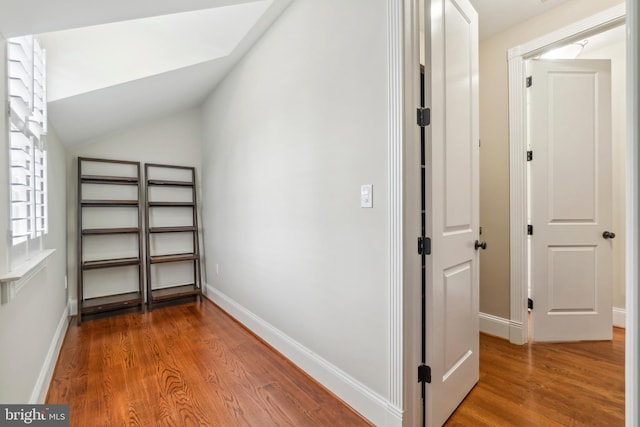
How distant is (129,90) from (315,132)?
1.72m

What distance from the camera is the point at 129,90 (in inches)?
96.0

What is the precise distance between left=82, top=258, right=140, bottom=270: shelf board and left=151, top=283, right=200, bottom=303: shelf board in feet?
1.59

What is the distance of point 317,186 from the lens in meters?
1.88

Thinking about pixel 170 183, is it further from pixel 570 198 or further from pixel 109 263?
pixel 570 198

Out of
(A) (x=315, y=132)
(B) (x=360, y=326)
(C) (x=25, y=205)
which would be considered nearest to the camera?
(C) (x=25, y=205)

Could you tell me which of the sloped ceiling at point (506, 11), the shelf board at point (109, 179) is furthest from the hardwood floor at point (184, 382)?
the sloped ceiling at point (506, 11)

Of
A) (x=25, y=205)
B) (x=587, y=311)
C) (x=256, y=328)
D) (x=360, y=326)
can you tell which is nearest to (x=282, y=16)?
(x=25, y=205)

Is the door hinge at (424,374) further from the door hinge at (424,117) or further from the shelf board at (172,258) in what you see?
the shelf board at (172,258)

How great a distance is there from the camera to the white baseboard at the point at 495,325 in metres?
2.46

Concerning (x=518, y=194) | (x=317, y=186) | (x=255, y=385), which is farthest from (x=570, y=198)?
(x=255, y=385)

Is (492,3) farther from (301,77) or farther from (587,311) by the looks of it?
(587,311)

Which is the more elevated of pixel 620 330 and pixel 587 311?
pixel 587 311

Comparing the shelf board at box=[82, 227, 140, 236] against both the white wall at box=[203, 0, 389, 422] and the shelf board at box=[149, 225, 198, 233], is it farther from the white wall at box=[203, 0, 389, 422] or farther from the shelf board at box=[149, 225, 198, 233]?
the white wall at box=[203, 0, 389, 422]

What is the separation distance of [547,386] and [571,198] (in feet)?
4.80
